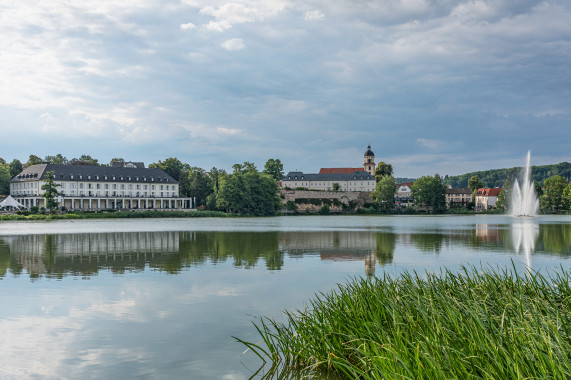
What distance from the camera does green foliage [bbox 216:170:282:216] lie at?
8200 cm

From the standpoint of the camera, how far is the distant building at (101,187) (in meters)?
94.3

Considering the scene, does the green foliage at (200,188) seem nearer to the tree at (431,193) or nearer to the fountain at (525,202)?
the tree at (431,193)

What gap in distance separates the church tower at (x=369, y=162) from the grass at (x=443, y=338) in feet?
495

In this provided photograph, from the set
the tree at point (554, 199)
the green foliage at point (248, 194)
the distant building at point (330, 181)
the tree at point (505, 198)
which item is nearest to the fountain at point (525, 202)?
the tree at point (554, 199)

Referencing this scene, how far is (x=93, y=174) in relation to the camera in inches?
3944

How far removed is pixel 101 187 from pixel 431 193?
217 ft

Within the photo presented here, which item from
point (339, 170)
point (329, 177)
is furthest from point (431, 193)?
point (339, 170)

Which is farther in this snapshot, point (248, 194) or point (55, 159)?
point (55, 159)

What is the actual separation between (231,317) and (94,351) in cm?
255

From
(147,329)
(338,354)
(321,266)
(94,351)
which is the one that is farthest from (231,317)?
(321,266)

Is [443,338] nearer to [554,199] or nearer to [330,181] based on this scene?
[554,199]

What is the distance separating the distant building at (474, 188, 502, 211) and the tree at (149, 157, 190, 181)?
78026 mm

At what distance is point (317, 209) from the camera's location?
359 ft

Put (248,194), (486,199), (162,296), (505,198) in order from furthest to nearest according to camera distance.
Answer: (486,199) < (505,198) < (248,194) < (162,296)
